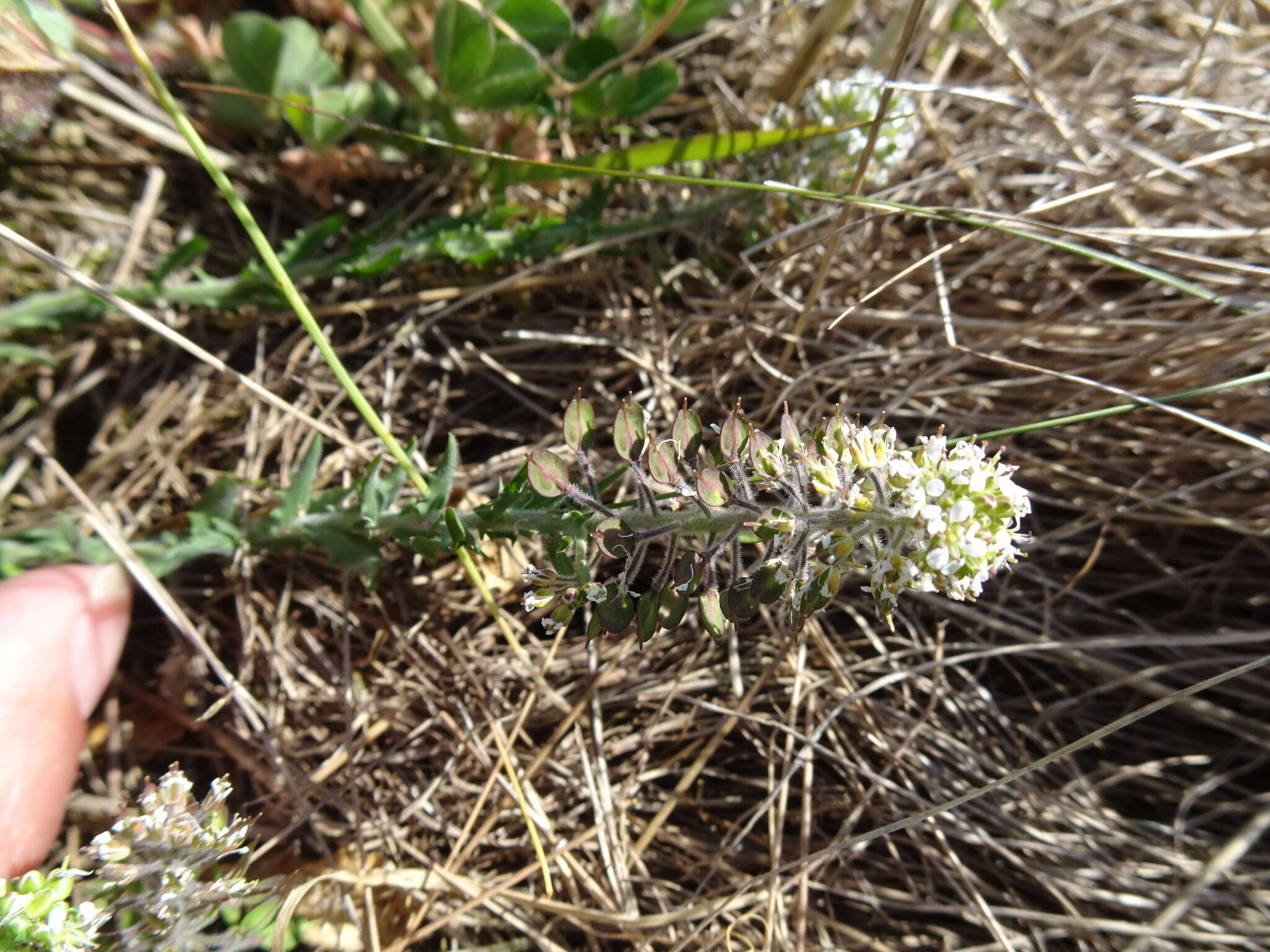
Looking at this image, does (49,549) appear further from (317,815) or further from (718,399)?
(718,399)

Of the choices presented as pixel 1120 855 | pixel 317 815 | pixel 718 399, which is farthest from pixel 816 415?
pixel 317 815

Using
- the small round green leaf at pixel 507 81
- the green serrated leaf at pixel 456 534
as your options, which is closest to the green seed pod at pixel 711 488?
the green serrated leaf at pixel 456 534

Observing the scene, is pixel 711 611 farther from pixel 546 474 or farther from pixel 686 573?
pixel 546 474

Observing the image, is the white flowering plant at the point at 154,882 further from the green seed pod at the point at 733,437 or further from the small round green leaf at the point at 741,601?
the green seed pod at the point at 733,437

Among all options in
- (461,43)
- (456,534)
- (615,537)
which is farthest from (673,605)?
(461,43)

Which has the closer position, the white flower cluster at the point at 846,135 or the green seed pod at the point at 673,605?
the green seed pod at the point at 673,605

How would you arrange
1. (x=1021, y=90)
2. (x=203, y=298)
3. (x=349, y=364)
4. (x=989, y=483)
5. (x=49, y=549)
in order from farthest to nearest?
1. (x=1021, y=90)
2. (x=349, y=364)
3. (x=203, y=298)
4. (x=49, y=549)
5. (x=989, y=483)

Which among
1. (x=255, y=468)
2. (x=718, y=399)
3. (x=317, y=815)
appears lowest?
(x=317, y=815)

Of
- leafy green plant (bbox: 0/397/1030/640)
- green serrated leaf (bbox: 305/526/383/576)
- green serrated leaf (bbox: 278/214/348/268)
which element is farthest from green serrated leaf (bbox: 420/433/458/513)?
green serrated leaf (bbox: 278/214/348/268)
